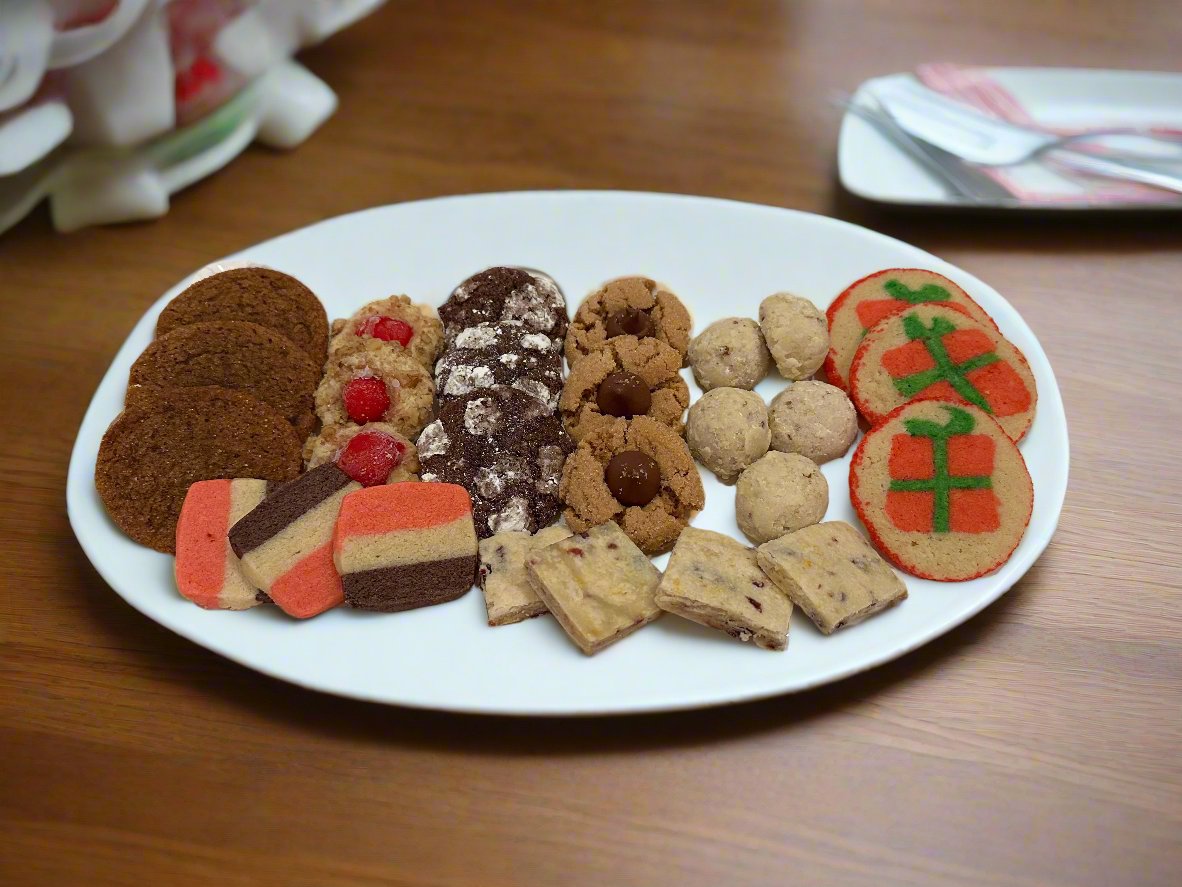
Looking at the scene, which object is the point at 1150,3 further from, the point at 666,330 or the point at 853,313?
the point at 666,330

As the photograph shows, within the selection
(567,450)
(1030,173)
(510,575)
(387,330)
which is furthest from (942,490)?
(1030,173)

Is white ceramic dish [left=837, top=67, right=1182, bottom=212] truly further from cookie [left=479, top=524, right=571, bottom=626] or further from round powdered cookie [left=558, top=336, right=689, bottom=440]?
cookie [left=479, top=524, right=571, bottom=626]

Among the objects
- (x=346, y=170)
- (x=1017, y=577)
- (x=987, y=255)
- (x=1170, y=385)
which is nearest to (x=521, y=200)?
(x=346, y=170)

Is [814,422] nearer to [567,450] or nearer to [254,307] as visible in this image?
[567,450]

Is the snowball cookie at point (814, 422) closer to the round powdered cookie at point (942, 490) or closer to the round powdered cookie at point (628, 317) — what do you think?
the round powdered cookie at point (942, 490)

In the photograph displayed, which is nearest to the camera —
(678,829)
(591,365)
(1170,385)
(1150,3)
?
(678,829)

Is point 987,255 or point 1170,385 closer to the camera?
point 1170,385
